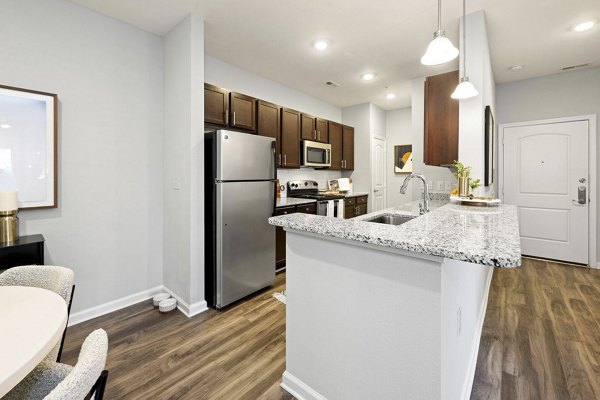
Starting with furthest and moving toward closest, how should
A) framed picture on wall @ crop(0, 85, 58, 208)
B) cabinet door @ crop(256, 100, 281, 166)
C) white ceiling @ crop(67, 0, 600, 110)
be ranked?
cabinet door @ crop(256, 100, 281, 166)
white ceiling @ crop(67, 0, 600, 110)
framed picture on wall @ crop(0, 85, 58, 208)

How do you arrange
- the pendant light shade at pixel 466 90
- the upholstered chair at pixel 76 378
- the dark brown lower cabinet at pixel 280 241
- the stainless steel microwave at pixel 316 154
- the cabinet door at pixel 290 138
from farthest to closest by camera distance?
the stainless steel microwave at pixel 316 154, the cabinet door at pixel 290 138, the dark brown lower cabinet at pixel 280 241, the pendant light shade at pixel 466 90, the upholstered chair at pixel 76 378

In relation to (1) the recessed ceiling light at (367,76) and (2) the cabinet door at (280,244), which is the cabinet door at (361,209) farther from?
(1) the recessed ceiling light at (367,76)

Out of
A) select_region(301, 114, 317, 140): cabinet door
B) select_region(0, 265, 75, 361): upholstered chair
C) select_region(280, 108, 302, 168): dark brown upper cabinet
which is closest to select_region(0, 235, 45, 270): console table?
select_region(0, 265, 75, 361): upholstered chair

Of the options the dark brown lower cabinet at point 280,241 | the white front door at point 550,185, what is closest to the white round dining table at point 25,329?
the dark brown lower cabinet at point 280,241

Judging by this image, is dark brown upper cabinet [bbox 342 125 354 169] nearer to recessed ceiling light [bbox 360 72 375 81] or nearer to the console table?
recessed ceiling light [bbox 360 72 375 81]

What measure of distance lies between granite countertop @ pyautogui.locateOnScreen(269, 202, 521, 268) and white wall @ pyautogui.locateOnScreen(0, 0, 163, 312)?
6.20ft

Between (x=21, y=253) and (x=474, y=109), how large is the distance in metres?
3.61

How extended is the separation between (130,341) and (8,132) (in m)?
1.74

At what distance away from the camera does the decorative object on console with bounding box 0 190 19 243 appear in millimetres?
1924

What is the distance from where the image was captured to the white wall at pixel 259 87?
3.47 metres

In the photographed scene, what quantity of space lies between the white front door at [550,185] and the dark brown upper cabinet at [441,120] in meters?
2.48

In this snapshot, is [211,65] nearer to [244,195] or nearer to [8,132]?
[244,195]

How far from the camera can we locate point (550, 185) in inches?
162

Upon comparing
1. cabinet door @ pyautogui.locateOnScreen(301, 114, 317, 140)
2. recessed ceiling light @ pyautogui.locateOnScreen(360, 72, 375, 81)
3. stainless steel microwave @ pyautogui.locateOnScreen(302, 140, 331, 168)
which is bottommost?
stainless steel microwave @ pyautogui.locateOnScreen(302, 140, 331, 168)
